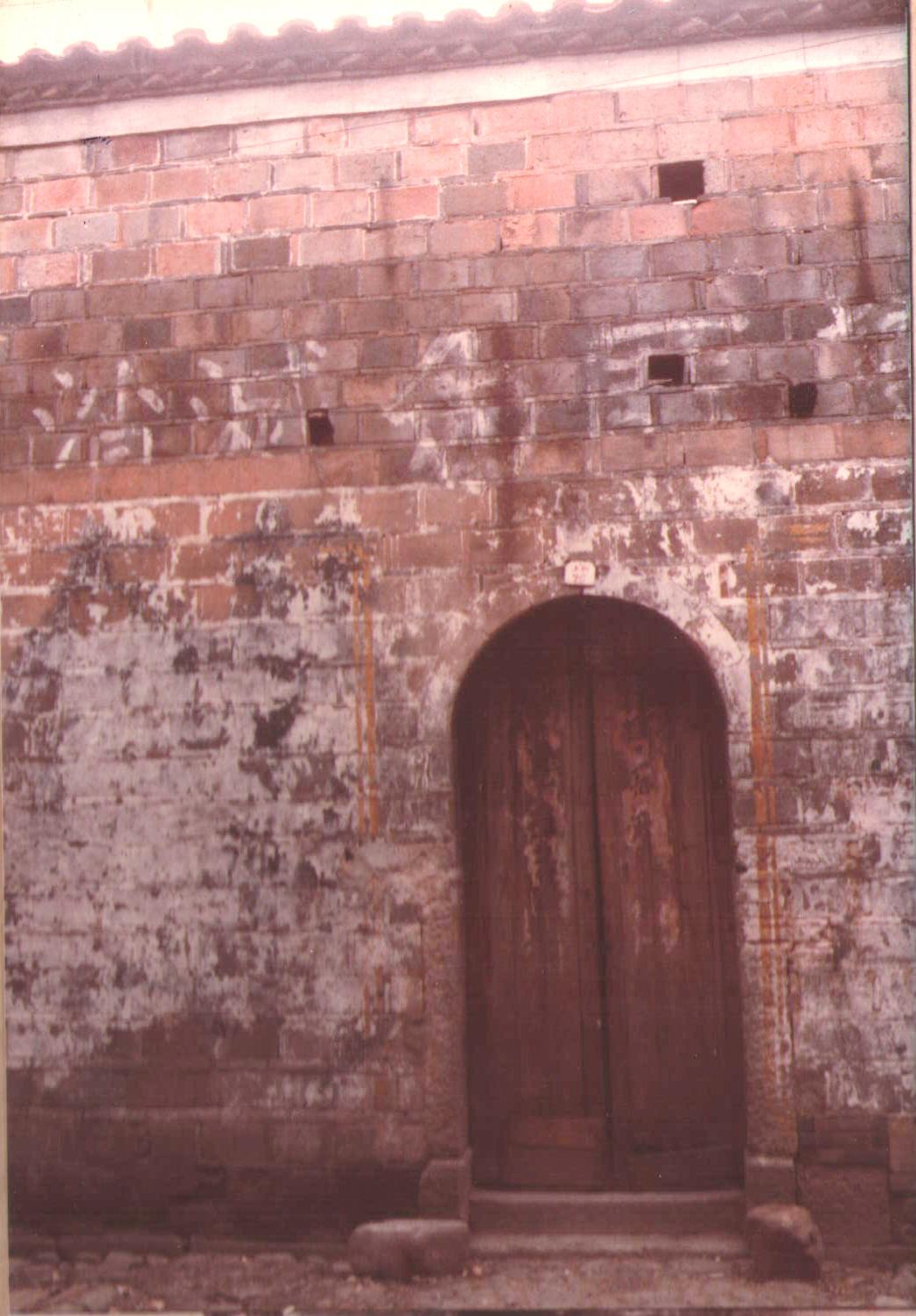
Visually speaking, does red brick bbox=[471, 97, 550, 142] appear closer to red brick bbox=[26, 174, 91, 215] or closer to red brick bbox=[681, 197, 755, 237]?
red brick bbox=[681, 197, 755, 237]

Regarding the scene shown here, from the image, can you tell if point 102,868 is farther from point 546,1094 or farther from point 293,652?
point 546,1094

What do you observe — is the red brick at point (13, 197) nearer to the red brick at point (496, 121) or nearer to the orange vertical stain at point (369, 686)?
the red brick at point (496, 121)

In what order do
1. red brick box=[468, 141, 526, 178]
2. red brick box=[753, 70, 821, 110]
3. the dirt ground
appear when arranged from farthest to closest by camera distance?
1. red brick box=[468, 141, 526, 178]
2. red brick box=[753, 70, 821, 110]
3. the dirt ground

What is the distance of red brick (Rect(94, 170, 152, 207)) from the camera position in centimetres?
369

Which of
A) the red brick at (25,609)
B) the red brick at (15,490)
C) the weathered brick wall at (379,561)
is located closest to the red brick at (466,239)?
the weathered brick wall at (379,561)

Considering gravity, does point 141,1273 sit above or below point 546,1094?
below

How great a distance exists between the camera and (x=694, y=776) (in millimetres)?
3773

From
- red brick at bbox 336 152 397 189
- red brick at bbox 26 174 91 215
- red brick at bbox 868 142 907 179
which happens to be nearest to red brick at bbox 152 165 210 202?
red brick at bbox 26 174 91 215

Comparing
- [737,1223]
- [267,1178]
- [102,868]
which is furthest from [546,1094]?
[102,868]

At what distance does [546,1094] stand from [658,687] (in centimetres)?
136

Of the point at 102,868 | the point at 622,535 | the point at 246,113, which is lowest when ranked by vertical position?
the point at 102,868

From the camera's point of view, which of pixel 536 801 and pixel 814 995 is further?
pixel 536 801

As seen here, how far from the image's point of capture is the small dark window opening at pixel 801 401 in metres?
3.51

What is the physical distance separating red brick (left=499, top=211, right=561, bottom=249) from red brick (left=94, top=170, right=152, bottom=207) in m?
1.14
